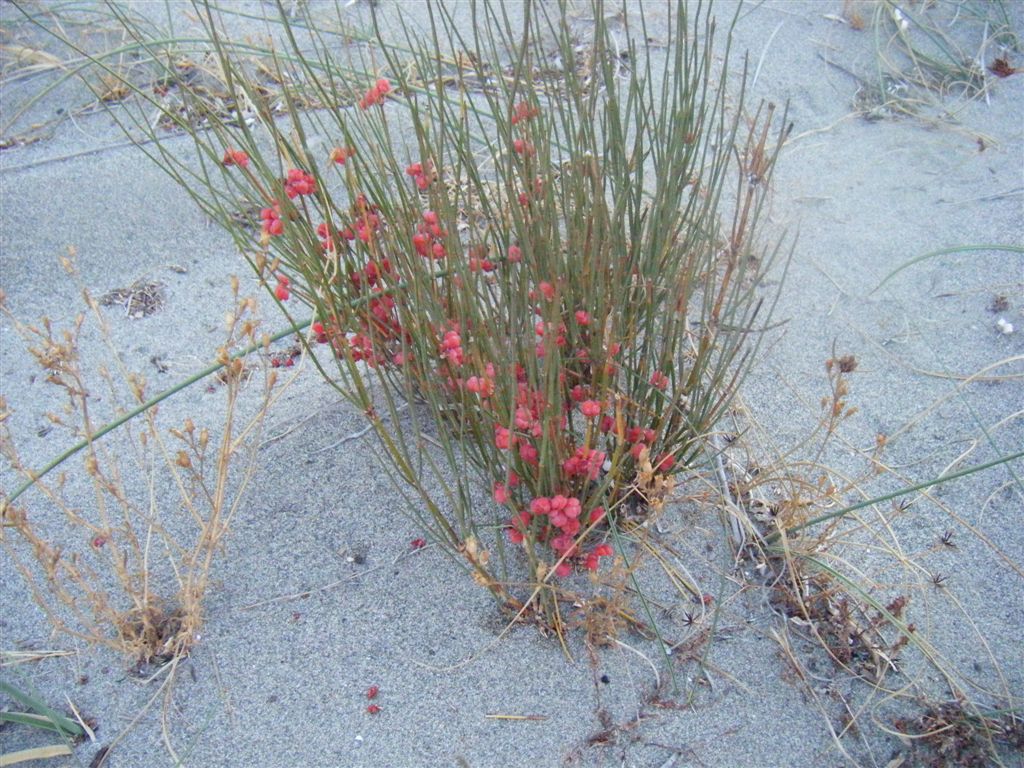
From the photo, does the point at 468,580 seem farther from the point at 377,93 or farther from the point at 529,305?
the point at 377,93

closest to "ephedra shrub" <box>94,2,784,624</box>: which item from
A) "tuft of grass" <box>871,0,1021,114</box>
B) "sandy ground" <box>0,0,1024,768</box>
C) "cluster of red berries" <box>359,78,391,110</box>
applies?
"cluster of red berries" <box>359,78,391,110</box>

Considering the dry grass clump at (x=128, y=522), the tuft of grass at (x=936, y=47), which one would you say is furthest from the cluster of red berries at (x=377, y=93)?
the tuft of grass at (x=936, y=47)

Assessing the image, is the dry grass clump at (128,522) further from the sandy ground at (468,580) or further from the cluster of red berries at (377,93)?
the cluster of red berries at (377,93)

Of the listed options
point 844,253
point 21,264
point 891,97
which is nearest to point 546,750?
point 844,253

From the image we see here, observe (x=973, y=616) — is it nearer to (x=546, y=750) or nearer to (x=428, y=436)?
(x=546, y=750)

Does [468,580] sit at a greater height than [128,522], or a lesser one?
lesser

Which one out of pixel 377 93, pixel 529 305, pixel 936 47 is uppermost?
pixel 377 93

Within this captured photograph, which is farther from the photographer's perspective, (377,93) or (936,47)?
(936,47)

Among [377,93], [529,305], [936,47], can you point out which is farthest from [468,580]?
[936,47]
